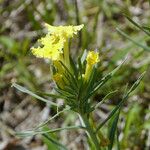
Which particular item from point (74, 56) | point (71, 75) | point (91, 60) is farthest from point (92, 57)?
point (74, 56)

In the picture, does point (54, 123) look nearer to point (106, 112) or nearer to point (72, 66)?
point (106, 112)

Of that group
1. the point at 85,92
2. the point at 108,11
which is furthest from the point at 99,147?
the point at 108,11

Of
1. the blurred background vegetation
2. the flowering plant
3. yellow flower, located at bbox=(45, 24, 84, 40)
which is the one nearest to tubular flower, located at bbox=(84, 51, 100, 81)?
the flowering plant

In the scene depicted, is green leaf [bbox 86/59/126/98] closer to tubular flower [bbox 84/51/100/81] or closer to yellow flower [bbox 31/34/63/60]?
tubular flower [bbox 84/51/100/81]

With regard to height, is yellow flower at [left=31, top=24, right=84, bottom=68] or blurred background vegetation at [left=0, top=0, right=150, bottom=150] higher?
yellow flower at [left=31, top=24, right=84, bottom=68]

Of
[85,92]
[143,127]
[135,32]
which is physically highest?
[85,92]

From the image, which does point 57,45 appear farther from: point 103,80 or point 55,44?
point 103,80
